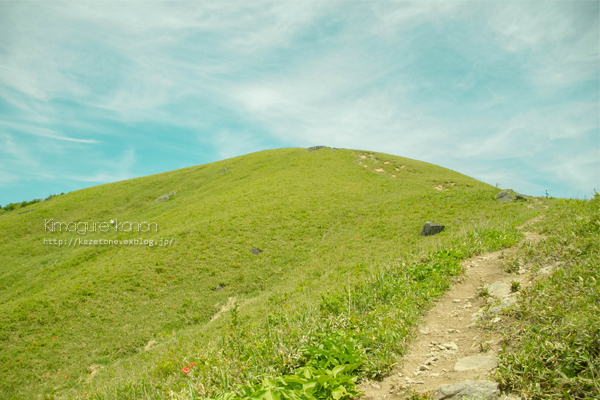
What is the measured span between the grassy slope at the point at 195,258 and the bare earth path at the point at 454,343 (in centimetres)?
475

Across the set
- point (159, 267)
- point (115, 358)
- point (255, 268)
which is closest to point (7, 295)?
point (159, 267)

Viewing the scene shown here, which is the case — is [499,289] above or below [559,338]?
above

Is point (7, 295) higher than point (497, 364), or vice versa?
point (7, 295)

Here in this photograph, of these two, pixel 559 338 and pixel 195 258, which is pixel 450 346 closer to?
pixel 559 338

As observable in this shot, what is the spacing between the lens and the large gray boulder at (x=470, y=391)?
4379 mm

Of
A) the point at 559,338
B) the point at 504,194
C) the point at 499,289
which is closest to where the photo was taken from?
the point at 559,338

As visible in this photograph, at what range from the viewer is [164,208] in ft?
147

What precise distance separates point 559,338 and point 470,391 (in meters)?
1.77

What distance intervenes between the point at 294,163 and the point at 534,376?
169ft

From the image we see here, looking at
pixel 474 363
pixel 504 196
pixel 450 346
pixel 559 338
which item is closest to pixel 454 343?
pixel 450 346

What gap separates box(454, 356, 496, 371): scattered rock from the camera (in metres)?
5.28

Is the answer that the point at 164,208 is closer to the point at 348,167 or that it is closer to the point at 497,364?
the point at 348,167

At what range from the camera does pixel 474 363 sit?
5477 millimetres

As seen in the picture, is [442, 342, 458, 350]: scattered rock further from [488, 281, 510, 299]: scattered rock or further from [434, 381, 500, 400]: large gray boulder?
[488, 281, 510, 299]: scattered rock
